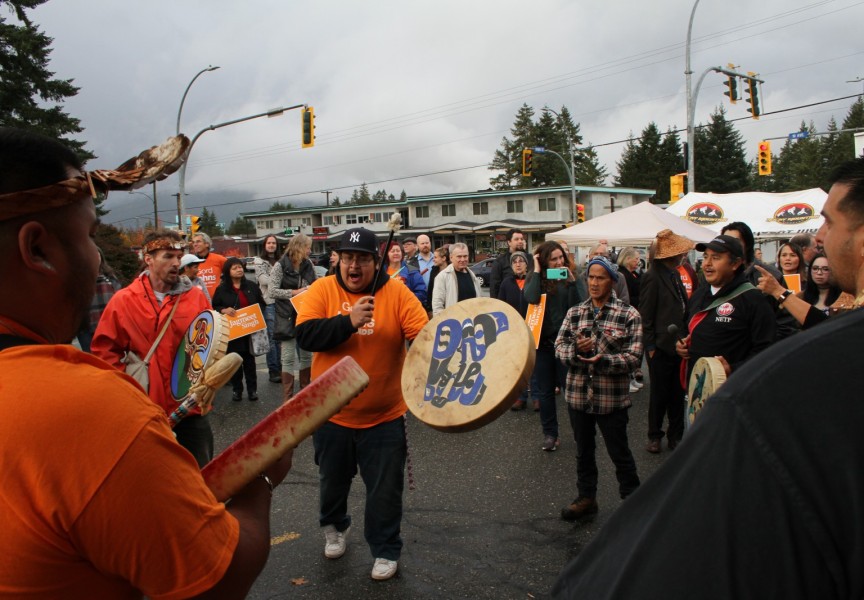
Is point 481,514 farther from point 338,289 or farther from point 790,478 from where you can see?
point 790,478

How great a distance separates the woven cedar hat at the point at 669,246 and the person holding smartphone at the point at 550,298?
0.96 metres

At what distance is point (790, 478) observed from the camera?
0.69 metres

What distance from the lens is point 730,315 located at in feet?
15.0

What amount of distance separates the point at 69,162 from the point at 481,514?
13.3 feet

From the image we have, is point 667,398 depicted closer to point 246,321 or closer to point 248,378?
point 246,321

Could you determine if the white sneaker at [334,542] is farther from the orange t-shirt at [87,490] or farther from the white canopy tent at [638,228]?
the white canopy tent at [638,228]

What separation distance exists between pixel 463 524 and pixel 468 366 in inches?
59.9

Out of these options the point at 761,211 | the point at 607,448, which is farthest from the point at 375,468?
the point at 761,211

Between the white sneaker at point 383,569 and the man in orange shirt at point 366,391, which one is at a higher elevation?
the man in orange shirt at point 366,391

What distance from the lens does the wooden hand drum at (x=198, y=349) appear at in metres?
A: 2.93

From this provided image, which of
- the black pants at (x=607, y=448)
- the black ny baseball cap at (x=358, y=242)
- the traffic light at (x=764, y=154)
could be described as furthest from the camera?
the traffic light at (x=764, y=154)

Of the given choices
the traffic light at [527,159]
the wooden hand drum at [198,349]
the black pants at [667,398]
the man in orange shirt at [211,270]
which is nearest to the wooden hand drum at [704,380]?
the black pants at [667,398]

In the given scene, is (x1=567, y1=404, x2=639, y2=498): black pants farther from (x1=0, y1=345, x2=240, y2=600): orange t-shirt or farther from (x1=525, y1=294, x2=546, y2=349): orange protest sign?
(x1=0, y1=345, x2=240, y2=600): orange t-shirt

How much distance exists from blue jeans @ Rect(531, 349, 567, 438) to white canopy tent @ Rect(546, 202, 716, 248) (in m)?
3.99
